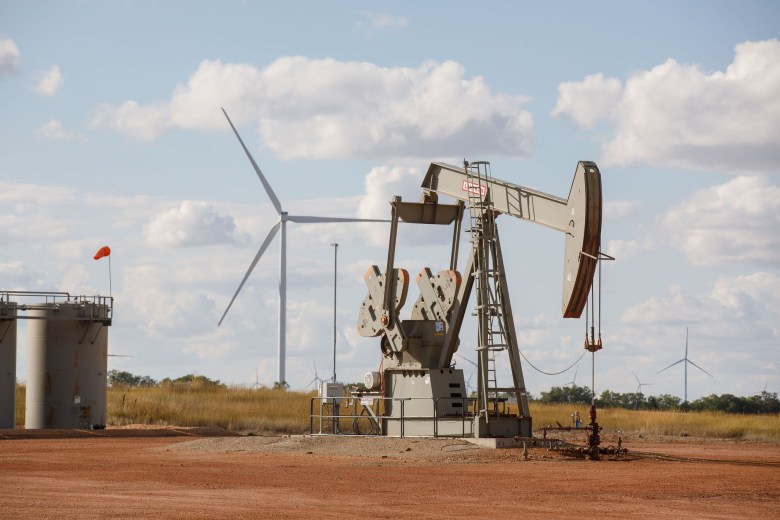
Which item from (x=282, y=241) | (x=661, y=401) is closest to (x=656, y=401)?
(x=661, y=401)

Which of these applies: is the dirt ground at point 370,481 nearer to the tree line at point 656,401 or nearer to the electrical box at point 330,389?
the electrical box at point 330,389

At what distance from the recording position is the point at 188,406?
1873 inches

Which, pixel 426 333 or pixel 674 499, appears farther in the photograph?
pixel 426 333

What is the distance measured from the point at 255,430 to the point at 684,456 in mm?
19911

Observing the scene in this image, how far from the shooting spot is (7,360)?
131 feet

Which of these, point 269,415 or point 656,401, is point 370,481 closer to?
Answer: point 269,415

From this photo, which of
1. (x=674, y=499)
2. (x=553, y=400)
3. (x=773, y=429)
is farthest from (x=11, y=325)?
(x=553, y=400)

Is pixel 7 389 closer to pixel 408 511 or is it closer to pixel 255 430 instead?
pixel 255 430

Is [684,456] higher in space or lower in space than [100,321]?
lower

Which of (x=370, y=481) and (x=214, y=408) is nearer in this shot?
(x=370, y=481)

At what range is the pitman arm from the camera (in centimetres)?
2395

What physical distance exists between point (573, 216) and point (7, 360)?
22.3m

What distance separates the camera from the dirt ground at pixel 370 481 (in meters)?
16.3

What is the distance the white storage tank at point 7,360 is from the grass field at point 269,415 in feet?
16.1
